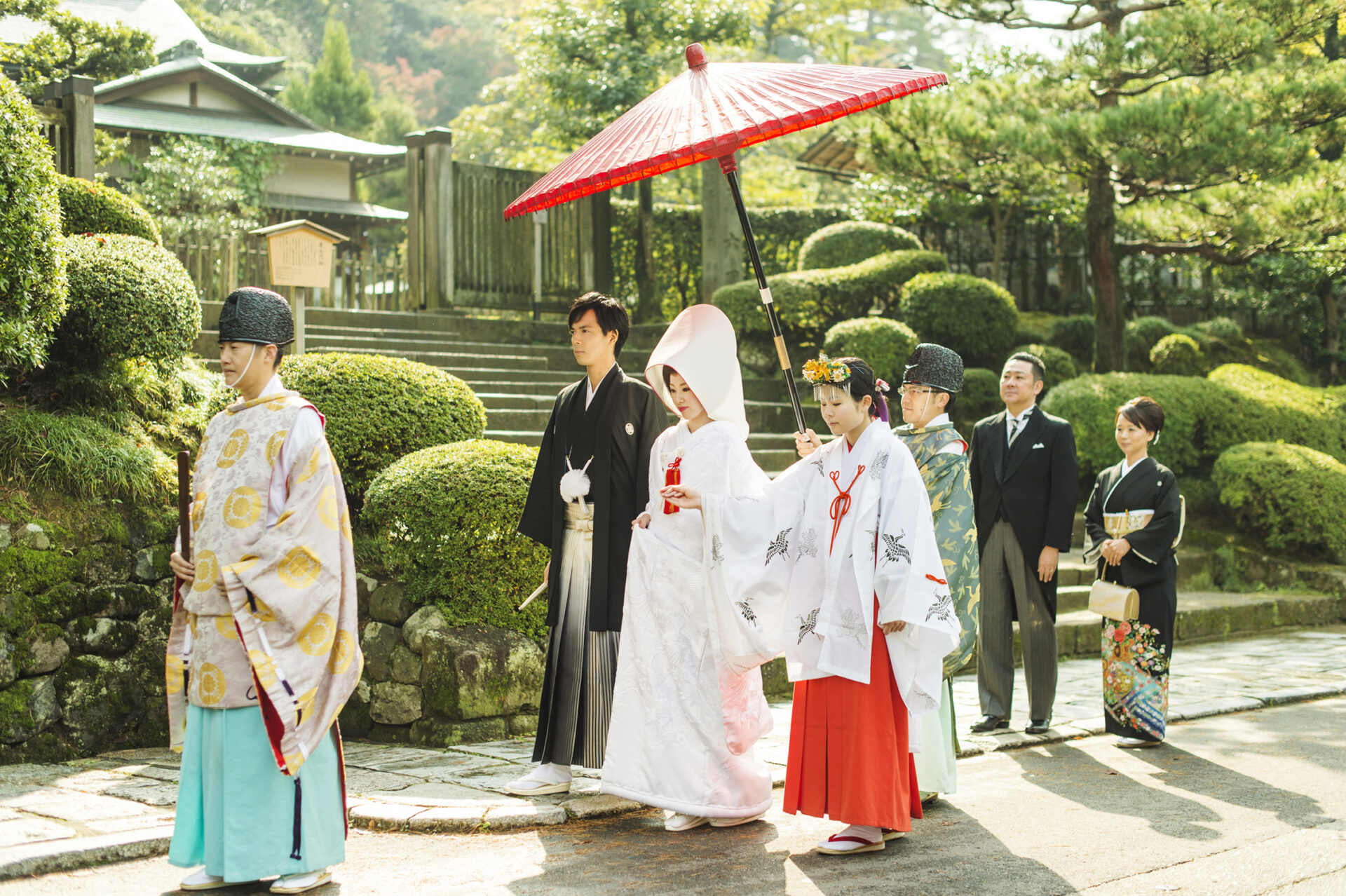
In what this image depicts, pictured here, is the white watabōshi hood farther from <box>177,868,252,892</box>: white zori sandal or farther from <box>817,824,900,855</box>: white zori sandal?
<box>177,868,252,892</box>: white zori sandal

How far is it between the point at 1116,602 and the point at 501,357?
22.6ft

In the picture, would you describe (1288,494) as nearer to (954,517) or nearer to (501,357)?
(954,517)

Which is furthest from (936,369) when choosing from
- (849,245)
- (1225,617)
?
(849,245)

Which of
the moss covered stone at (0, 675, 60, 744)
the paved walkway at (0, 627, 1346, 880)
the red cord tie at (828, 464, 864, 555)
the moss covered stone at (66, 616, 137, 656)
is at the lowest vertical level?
the paved walkway at (0, 627, 1346, 880)

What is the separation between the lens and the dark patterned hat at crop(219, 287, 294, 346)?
13.1ft

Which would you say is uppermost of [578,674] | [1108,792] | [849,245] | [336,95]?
[336,95]

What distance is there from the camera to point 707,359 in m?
4.95

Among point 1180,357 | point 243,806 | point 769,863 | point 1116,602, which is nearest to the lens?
point 243,806

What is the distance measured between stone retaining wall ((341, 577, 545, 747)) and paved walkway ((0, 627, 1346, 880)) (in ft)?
0.44

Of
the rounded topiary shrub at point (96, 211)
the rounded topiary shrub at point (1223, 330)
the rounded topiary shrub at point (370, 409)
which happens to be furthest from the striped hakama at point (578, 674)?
the rounded topiary shrub at point (1223, 330)

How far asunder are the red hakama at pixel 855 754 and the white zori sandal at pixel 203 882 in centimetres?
204

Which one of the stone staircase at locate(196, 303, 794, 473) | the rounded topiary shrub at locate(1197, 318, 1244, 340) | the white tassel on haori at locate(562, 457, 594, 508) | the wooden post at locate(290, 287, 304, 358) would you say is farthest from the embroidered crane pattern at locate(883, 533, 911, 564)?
the rounded topiary shrub at locate(1197, 318, 1244, 340)

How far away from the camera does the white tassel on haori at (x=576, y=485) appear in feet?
17.1

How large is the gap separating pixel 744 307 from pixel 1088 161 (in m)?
3.88
